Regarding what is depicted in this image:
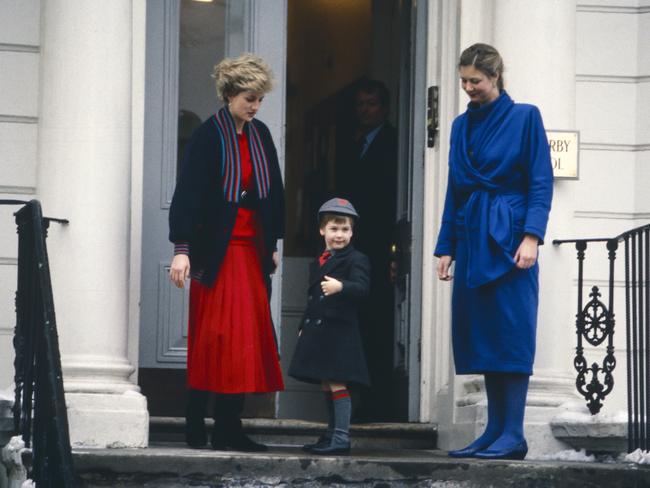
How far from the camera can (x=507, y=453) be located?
7.18m

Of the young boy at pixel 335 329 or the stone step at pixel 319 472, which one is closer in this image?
the stone step at pixel 319 472

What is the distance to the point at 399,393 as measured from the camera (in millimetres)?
9180

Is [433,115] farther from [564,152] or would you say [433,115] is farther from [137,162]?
[137,162]

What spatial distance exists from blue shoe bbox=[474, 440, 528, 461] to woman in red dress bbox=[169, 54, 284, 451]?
100cm

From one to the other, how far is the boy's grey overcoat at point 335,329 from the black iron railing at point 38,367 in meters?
1.23

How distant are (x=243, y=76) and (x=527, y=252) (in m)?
1.48

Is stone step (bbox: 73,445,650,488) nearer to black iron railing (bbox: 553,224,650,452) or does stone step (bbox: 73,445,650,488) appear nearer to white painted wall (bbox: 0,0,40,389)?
black iron railing (bbox: 553,224,650,452)

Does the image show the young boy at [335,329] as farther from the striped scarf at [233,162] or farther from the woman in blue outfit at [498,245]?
the woman in blue outfit at [498,245]

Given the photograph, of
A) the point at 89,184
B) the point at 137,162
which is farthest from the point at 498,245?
the point at 137,162

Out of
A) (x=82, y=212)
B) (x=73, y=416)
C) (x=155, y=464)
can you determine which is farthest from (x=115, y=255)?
(x=155, y=464)

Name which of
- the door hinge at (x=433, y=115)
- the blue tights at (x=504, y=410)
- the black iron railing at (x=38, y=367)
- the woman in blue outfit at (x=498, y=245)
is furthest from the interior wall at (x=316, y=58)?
the black iron railing at (x=38, y=367)

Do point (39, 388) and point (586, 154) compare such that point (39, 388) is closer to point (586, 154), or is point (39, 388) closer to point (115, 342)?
point (115, 342)

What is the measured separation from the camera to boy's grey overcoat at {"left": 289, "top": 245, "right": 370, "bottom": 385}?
7523 millimetres

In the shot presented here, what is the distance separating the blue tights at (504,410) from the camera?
7.26 m
